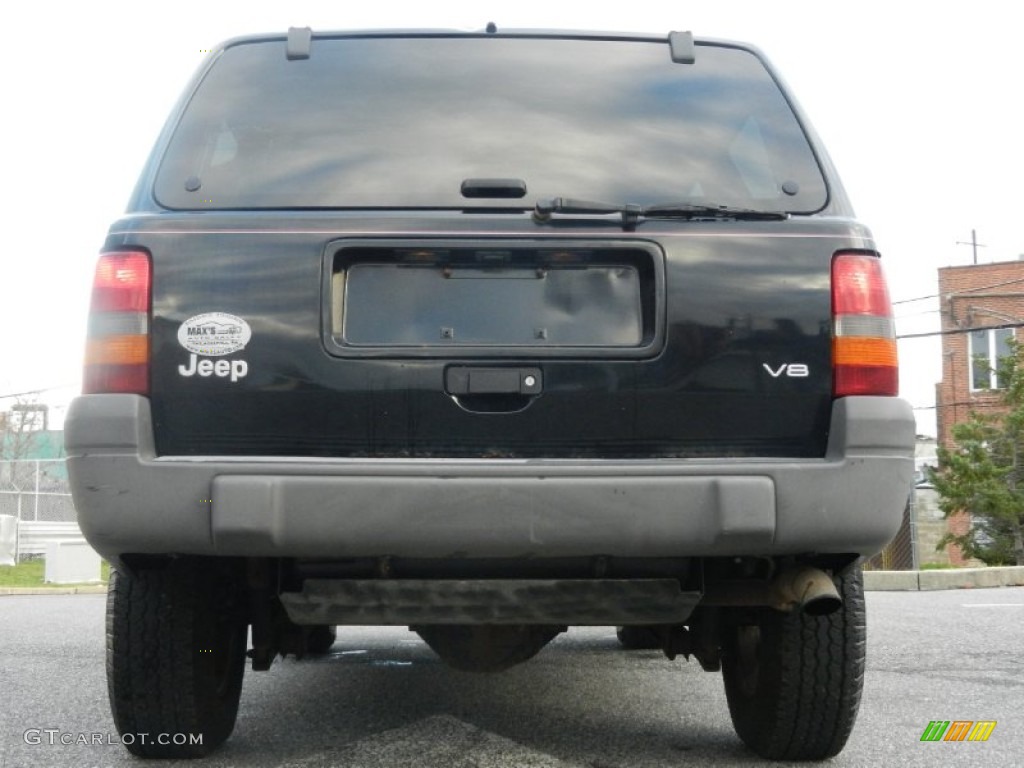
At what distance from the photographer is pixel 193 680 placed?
9.88ft

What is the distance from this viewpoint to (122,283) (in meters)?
2.70

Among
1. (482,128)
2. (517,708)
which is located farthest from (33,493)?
(482,128)

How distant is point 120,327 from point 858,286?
178cm

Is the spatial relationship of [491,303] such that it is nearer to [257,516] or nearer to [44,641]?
→ [257,516]

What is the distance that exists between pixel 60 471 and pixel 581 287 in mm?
25387

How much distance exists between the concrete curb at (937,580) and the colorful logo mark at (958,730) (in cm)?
817

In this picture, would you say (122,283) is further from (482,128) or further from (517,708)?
(517,708)

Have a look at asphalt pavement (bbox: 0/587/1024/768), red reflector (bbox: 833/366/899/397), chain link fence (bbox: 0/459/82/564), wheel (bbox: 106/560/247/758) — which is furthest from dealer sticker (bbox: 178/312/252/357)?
chain link fence (bbox: 0/459/82/564)

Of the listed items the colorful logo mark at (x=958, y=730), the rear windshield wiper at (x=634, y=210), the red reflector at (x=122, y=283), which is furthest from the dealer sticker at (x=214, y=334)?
the colorful logo mark at (x=958, y=730)

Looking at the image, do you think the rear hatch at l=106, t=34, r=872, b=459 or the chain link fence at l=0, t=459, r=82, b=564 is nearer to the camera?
the rear hatch at l=106, t=34, r=872, b=459

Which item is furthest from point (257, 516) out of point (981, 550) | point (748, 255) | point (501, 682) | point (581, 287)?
point (981, 550)

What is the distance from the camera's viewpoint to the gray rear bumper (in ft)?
8.38

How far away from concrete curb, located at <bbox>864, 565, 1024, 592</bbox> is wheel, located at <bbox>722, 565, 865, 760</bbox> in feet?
29.8

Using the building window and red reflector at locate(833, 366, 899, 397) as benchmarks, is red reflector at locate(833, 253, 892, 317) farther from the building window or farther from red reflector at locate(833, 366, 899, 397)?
the building window
